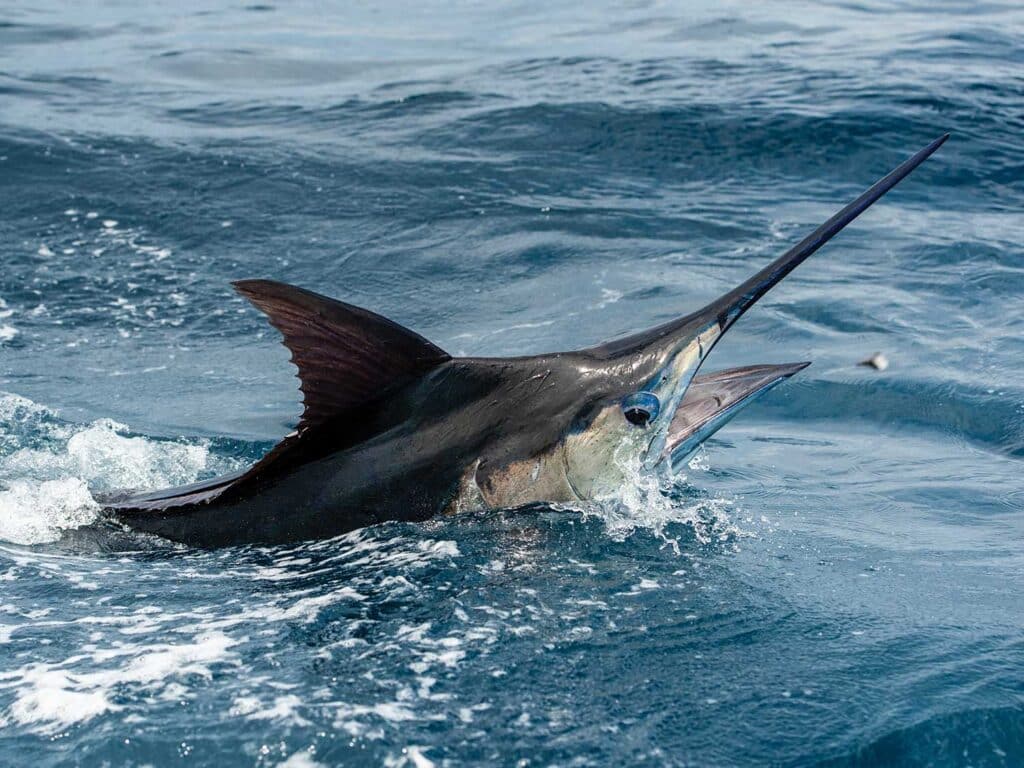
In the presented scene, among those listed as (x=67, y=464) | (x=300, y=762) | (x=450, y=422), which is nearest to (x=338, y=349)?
(x=450, y=422)

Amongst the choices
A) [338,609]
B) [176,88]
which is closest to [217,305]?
[338,609]

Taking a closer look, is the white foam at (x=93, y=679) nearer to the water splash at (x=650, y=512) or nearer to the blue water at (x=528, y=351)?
the blue water at (x=528, y=351)

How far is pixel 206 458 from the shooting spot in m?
7.24

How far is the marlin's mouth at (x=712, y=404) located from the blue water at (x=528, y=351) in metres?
0.26

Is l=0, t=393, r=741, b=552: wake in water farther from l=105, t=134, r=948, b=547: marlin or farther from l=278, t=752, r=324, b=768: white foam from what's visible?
l=278, t=752, r=324, b=768: white foam

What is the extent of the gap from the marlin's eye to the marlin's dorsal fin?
2.57 feet

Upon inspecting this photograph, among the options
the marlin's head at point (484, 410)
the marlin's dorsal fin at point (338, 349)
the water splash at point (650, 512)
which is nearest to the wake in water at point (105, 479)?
the water splash at point (650, 512)

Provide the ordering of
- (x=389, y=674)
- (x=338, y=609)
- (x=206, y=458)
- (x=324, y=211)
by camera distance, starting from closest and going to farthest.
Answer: (x=389, y=674), (x=338, y=609), (x=206, y=458), (x=324, y=211)

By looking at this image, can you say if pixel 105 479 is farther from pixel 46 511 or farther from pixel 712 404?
pixel 712 404

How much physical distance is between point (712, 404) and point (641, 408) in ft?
1.29

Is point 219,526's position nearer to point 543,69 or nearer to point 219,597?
point 219,597

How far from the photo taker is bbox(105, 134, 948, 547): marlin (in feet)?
16.7

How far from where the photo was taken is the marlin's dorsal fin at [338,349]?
5.00m

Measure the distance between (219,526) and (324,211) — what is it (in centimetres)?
699
